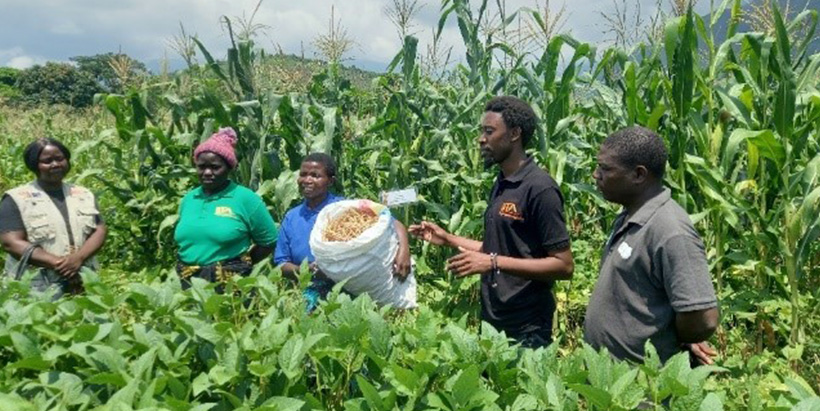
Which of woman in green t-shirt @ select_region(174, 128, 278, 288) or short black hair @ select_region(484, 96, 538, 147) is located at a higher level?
short black hair @ select_region(484, 96, 538, 147)

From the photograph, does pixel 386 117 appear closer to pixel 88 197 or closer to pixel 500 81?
pixel 500 81

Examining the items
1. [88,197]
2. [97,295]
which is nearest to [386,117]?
[88,197]

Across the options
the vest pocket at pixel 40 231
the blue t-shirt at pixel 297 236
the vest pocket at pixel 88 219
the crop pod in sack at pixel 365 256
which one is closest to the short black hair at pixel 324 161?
the blue t-shirt at pixel 297 236

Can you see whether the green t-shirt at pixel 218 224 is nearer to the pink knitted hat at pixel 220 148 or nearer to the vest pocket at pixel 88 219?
the pink knitted hat at pixel 220 148

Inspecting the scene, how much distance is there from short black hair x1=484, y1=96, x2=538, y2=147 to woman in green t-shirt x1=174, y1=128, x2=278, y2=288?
1.73 m

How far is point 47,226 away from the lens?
14.2 ft

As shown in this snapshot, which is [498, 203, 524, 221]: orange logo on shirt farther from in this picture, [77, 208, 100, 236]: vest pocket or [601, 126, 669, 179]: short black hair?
[77, 208, 100, 236]: vest pocket

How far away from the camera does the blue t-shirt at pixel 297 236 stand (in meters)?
3.99

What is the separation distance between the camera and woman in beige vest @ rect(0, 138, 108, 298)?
425 centimetres

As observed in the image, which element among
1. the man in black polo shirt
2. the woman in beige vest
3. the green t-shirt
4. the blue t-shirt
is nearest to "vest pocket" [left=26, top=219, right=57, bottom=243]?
the woman in beige vest

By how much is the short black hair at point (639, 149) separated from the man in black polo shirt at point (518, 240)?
1.89 feet

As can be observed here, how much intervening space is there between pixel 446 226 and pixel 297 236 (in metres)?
1.57

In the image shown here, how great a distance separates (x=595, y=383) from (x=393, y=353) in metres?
0.53

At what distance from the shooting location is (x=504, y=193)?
10.6 feet
